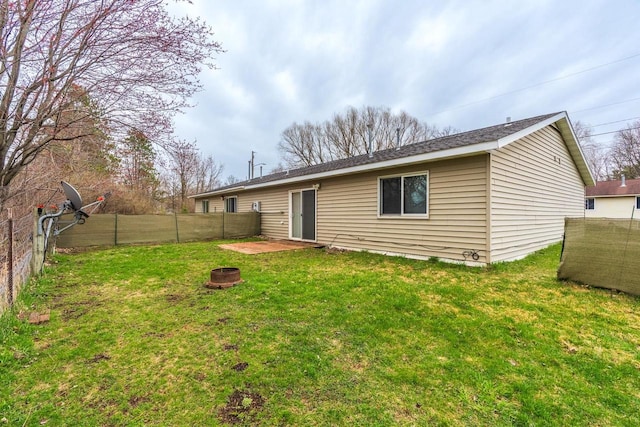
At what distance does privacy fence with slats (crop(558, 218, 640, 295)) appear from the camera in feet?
13.4

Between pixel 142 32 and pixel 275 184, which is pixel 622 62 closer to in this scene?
pixel 275 184

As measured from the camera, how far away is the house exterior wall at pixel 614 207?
1948 centimetres

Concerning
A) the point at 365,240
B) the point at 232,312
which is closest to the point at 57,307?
the point at 232,312

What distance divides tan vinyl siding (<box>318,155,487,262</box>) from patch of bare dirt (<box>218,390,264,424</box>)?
5180 mm

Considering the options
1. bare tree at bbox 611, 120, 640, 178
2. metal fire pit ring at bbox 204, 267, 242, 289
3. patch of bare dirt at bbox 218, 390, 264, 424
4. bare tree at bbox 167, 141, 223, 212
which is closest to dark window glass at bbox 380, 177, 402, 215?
metal fire pit ring at bbox 204, 267, 242, 289

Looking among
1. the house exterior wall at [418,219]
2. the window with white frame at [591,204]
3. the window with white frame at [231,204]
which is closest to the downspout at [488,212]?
the house exterior wall at [418,219]

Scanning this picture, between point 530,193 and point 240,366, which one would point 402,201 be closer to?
point 530,193

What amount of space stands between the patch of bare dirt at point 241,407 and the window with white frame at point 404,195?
5430 millimetres

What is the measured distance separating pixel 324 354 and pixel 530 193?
711 centimetres

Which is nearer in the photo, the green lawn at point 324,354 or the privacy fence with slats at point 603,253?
the green lawn at point 324,354

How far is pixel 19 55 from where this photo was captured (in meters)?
3.29

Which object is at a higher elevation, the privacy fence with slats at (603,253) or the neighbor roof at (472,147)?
the neighbor roof at (472,147)

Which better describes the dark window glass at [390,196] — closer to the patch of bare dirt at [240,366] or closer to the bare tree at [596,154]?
the patch of bare dirt at [240,366]

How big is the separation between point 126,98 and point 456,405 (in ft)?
16.9
